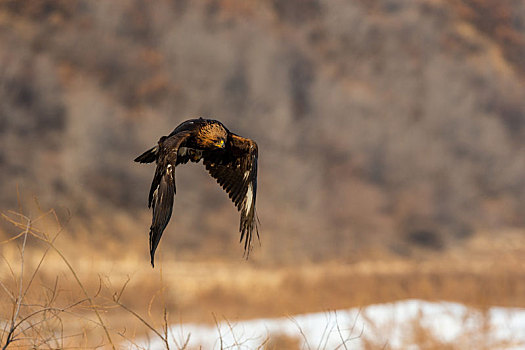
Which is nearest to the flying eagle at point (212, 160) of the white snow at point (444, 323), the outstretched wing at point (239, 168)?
the outstretched wing at point (239, 168)

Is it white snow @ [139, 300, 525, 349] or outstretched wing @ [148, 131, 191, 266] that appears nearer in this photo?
outstretched wing @ [148, 131, 191, 266]

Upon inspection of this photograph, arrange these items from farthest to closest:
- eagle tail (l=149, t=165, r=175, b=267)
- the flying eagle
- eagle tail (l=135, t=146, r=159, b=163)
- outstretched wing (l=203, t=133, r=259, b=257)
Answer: eagle tail (l=135, t=146, r=159, b=163) → outstretched wing (l=203, t=133, r=259, b=257) → the flying eagle → eagle tail (l=149, t=165, r=175, b=267)

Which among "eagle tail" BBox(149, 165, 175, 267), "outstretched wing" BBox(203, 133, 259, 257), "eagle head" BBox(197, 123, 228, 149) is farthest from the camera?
"outstretched wing" BBox(203, 133, 259, 257)

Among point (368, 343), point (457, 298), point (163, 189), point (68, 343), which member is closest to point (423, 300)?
point (457, 298)

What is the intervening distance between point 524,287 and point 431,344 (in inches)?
146

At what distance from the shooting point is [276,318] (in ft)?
36.7

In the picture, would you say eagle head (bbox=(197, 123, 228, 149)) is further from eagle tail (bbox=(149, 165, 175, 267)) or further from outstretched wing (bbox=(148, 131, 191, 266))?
eagle tail (bbox=(149, 165, 175, 267))

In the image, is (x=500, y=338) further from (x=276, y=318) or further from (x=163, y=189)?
(x=163, y=189)

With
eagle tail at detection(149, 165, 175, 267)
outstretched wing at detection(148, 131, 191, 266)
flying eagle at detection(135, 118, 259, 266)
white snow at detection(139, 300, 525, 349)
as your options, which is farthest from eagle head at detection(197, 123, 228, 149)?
white snow at detection(139, 300, 525, 349)

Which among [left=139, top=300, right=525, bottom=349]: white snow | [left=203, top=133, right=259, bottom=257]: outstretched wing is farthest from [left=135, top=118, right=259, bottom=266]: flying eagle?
[left=139, top=300, right=525, bottom=349]: white snow

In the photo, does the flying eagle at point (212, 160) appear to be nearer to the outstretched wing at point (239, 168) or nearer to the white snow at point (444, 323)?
the outstretched wing at point (239, 168)

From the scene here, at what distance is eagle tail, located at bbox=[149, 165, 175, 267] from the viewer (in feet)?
7.81

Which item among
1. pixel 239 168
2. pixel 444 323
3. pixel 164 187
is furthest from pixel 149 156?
pixel 444 323

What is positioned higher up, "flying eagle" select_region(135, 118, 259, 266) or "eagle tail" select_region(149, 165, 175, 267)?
"flying eagle" select_region(135, 118, 259, 266)
